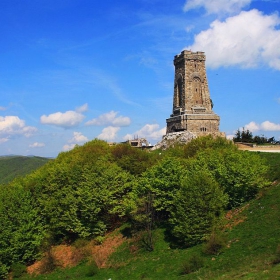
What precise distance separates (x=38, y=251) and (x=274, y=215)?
78.6ft

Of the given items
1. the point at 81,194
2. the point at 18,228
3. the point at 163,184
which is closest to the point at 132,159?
the point at 81,194

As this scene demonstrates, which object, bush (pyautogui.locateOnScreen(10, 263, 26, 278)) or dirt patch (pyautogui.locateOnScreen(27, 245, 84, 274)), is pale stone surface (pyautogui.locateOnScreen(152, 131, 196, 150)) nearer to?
dirt patch (pyautogui.locateOnScreen(27, 245, 84, 274))

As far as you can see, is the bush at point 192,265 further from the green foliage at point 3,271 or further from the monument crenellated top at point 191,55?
the monument crenellated top at point 191,55

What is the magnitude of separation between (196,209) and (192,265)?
6.14 metres

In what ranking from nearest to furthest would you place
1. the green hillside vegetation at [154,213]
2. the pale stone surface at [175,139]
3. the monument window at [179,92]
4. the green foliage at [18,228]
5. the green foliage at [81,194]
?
the green hillside vegetation at [154,213], the green foliage at [18,228], the green foliage at [81,194], the pale stone surface at [175,139], the monument window at [179,92]

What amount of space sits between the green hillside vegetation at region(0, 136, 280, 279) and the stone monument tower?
1551cm

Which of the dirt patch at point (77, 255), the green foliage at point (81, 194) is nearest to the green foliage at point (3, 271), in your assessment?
the dirt patch at point (77, 255)

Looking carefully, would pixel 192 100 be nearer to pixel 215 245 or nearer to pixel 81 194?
pixel 81 194

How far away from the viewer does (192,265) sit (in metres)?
24.3

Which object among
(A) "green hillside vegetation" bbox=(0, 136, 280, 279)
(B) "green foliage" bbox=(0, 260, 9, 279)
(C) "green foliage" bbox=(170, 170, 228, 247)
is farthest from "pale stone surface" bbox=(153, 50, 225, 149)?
(B) "green foliage" bbox=(0, 260, 9, 279)

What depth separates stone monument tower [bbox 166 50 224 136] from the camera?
60.4m

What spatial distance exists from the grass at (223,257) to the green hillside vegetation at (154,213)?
0.29 feet

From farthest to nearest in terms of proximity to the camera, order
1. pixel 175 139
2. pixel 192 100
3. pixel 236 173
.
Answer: pixel 192 100, pixel 175 139, pixel 236 173

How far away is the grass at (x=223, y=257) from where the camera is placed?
2142 centimetres
